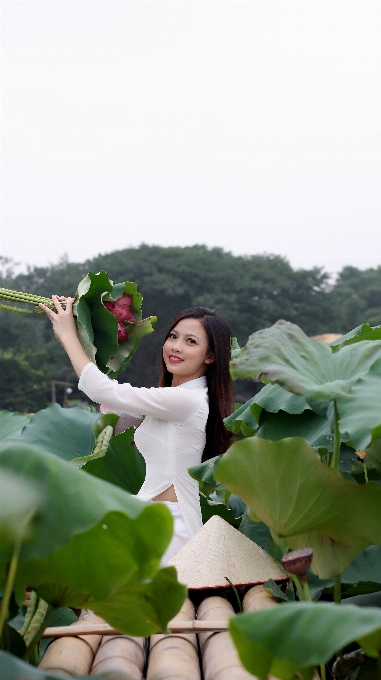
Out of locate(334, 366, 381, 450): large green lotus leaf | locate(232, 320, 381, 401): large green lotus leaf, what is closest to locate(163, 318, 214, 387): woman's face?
locate(232, 320, 381, 401): large green lotus leaf

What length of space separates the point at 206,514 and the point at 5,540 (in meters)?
1.11

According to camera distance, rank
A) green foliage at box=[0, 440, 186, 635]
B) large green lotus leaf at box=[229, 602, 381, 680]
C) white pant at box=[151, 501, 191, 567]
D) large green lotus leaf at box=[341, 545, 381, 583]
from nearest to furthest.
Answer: large green lotus leaf at box=[229, 602, 381, 680]
green foliage at box=[0, 440, 186, 635]
large green lotus leaf at box=[341, 545, 381, 583]
white pant at box=[151, 501, 191, 567]

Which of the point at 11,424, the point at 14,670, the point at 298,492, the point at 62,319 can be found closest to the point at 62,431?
the point at 11,424

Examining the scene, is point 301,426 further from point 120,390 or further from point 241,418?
point 120,390

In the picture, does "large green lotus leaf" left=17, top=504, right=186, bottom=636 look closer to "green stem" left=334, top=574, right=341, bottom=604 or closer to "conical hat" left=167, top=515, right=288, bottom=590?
"green stem" left=334, top=574, right=341, bottom=604

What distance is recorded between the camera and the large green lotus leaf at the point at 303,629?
0.63 metres

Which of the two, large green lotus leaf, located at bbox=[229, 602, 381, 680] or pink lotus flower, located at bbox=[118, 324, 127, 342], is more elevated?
pink lotus flower, located at bbox=[118, 324, 127, 342]

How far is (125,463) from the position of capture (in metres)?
2.37

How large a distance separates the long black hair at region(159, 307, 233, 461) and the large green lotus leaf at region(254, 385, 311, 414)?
105 centimetres

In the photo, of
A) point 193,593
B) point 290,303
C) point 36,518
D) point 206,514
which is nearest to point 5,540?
point 36,518

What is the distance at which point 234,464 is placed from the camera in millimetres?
979

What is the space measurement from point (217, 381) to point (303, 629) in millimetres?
1767

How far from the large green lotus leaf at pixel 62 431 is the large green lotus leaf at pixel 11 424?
0.03 m

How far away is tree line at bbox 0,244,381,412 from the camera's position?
31734 mm
